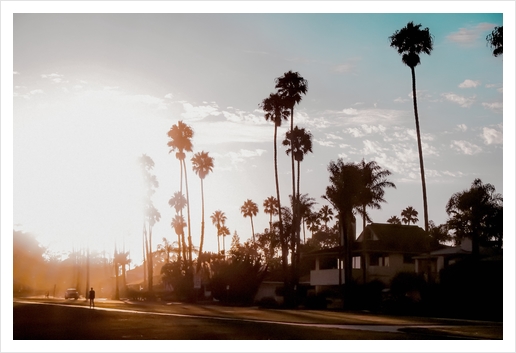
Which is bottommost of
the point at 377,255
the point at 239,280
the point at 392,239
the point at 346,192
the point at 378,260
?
the point at 239,280

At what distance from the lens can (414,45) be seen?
195 feet

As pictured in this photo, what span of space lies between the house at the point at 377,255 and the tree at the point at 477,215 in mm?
11524

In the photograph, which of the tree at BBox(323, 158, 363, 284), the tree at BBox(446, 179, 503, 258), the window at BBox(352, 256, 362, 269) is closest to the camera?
the tree at BBox(446, 179, 503, 258)

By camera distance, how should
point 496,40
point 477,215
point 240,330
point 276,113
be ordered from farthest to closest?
point 276,113 < point 477,215 < point 496,40 < point 240,330

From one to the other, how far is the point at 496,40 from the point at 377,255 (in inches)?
1414

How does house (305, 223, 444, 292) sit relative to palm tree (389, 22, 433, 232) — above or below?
below

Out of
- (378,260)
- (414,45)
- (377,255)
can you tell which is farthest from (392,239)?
(414,45)

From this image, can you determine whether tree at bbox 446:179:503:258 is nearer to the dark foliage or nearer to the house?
the house

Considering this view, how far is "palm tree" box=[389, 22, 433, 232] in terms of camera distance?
58969 mm

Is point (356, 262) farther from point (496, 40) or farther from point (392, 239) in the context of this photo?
point (496, 40)

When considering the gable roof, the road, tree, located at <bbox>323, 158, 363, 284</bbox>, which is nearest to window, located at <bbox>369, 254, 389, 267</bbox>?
the gable roof

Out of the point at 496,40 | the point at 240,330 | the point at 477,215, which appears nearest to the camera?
the point at 240,330

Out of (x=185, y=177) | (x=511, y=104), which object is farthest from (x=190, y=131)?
(x=511, y=104)

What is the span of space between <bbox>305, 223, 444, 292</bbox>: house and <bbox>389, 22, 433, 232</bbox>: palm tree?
13.0 meters
